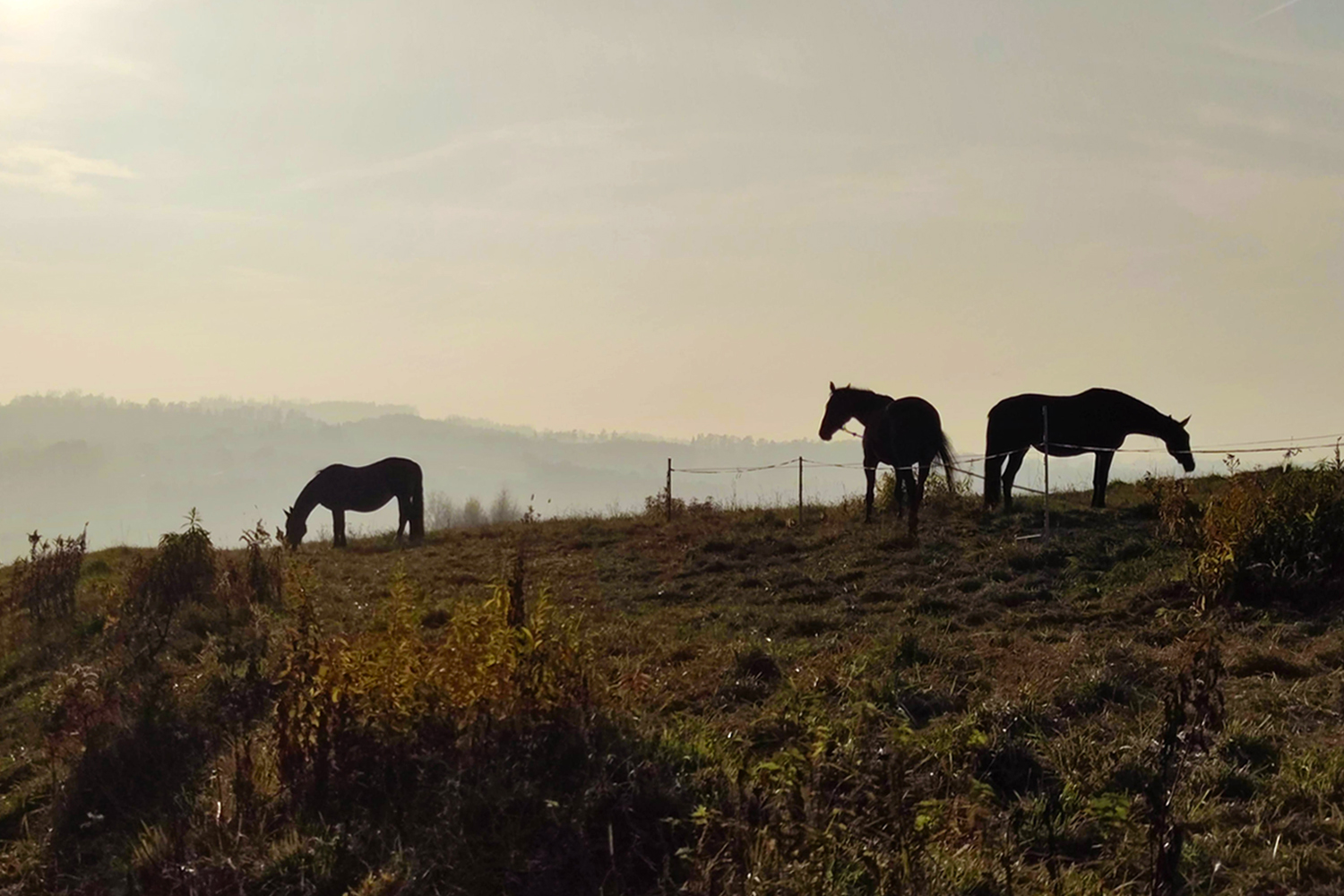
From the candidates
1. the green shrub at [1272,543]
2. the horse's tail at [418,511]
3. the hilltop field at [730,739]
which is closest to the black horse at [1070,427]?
the hilltop field at [730,739]

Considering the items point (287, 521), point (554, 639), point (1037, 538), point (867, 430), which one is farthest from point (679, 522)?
point (554, 639)

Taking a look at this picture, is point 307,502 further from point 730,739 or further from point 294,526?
point 730,739

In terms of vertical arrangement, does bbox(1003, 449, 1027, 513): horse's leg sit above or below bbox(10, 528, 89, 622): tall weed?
above

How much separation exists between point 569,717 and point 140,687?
15.2 ft

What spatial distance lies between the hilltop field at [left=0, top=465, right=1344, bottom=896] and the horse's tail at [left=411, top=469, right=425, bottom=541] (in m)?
10.8

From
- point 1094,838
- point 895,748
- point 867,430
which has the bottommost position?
point 1094,838

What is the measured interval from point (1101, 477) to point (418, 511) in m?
14.4

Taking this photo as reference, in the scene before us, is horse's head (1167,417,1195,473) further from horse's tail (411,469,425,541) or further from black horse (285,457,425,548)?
black horse (285,457,425,548)

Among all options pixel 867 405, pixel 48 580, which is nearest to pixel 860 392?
pixel 867 405

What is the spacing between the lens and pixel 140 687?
960cm

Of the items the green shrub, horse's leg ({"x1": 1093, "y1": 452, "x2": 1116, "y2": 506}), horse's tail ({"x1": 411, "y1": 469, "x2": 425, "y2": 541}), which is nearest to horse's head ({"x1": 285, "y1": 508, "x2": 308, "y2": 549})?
horse's tail ({"x1": 411, "y1": 469, "x2": 425, "y2": 541})

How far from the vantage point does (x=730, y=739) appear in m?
7.20

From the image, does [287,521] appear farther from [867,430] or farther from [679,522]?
[867,430]

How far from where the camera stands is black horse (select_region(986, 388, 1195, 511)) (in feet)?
60.5
